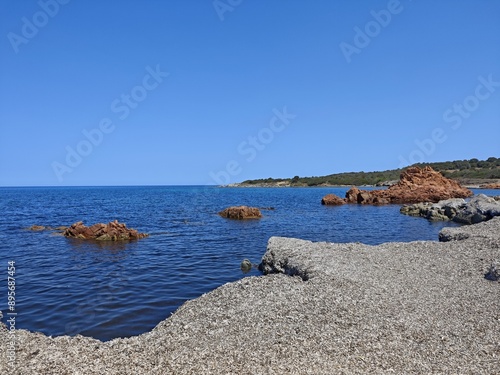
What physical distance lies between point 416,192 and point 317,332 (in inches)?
3003

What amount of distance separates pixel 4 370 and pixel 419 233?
33604mm

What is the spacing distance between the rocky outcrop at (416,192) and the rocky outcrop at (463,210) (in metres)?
22.2

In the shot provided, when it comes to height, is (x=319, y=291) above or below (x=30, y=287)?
above

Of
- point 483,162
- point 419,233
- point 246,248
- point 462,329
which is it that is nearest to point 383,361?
point 462,329

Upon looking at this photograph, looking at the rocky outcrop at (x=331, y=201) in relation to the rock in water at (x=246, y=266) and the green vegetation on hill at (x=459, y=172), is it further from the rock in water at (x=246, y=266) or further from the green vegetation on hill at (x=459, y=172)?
the green vegetation on hill at (x=459, y=172)

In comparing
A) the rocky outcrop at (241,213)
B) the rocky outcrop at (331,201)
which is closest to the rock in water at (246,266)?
the rocky outcrop at (241,213)

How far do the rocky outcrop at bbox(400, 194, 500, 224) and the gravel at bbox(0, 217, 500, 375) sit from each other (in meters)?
22.6

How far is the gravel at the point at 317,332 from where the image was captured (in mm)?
7879

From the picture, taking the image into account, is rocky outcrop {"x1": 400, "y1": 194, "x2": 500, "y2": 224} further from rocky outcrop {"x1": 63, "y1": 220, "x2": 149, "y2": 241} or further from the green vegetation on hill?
the green vegetation on hill

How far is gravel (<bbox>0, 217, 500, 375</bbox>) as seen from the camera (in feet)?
25.8

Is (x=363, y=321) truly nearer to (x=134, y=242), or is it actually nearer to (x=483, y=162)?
(x=134, y=242)

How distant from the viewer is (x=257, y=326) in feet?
33.1

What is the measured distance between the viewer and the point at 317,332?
9398 millimetres

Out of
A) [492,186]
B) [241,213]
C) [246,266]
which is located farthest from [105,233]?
[492,186]
